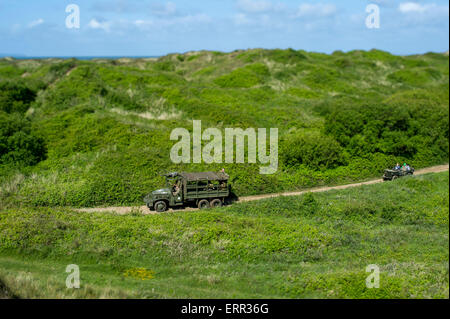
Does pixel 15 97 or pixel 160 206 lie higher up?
pixel 15 97

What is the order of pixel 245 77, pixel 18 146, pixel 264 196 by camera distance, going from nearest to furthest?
pixel 264 196, pixel 18 146, pixel 245 77

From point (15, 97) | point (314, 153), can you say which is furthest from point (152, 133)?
point (15, 97)

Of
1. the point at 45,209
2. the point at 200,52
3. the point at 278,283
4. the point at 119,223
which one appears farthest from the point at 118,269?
the point at 200,52

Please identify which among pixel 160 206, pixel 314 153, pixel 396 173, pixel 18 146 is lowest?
pixel 160 206

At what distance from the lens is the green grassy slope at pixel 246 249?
459 inches

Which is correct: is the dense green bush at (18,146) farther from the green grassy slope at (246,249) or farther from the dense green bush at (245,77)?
the dense green bush at (245,77)

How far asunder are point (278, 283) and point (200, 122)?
24.5m

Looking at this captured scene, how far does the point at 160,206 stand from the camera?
20.7 metres

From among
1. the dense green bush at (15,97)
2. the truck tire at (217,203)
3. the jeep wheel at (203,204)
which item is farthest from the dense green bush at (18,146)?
the truck tire at (217,203)

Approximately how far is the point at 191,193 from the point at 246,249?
643 cm

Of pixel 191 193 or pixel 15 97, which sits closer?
pixel 191 193

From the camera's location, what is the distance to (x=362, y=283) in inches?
456

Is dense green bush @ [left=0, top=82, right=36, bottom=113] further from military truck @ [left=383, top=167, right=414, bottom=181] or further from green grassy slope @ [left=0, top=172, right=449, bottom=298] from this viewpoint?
military truck @ [left=383, top=167, right=414, bottom=181]

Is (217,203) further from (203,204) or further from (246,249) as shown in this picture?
(246,249)
